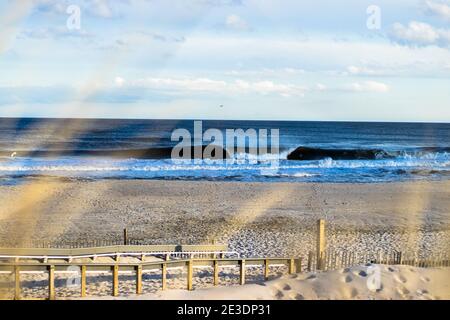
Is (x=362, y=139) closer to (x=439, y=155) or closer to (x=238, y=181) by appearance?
(x=439, y=155)

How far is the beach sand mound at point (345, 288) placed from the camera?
1024cm

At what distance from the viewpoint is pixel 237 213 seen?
2686cm

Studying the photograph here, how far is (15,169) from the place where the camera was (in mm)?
45156

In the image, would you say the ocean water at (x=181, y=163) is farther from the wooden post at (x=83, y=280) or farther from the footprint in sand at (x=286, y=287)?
the footprint in sand at (x=286, y=287)

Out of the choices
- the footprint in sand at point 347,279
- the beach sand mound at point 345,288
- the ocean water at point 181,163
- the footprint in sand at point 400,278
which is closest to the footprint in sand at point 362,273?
the beach sand mound at point 345,288

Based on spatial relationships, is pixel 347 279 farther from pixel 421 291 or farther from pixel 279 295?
pixel 279 295

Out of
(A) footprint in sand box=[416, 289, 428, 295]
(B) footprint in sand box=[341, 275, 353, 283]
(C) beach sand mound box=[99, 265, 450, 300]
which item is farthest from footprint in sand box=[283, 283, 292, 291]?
(A) footprint in sand box=[416, 289, 428, 295]

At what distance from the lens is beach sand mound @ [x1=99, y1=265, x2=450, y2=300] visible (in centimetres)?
1024

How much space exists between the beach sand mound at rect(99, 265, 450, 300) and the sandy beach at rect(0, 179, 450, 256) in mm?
7091

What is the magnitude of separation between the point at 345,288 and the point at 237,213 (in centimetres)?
1648

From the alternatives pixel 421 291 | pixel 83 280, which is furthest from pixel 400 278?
pixel 83 280
